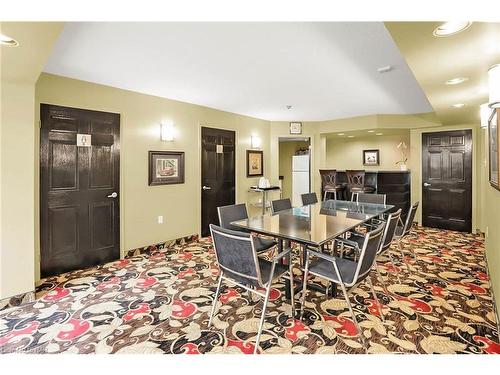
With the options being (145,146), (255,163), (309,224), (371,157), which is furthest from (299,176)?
(309,224)

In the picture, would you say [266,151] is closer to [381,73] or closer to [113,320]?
[381,73]

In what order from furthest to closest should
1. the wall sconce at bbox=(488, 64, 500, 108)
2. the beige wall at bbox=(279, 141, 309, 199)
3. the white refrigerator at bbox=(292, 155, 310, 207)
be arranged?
the beige wall at bbox=(279, 141, 309, 199) → the white refrigerator at bbox=(292, 155, 310, 207) → the wall sconce at bbox=(488, 64, 500, 108)

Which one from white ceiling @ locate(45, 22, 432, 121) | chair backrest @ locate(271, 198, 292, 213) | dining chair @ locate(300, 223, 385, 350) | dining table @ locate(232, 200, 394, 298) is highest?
white ceiling @ locate(45, 22, 432, 121)

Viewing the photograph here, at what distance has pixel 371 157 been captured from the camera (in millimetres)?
8359

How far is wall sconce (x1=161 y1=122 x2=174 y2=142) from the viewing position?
14.3 ft

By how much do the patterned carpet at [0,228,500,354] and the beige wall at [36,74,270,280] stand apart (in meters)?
0.94

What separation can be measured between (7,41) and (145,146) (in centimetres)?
241

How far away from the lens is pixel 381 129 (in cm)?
606

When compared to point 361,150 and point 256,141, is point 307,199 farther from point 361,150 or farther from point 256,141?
point 361,150

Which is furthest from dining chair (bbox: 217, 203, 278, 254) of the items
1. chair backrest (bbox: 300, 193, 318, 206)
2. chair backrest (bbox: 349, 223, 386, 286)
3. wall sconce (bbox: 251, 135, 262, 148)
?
wall sconce (bbox: 251, 135, 262, 148)

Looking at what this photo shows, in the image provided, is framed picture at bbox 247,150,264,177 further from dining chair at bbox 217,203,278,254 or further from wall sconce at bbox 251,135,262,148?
dining chair at bbox 217,203,278,254
